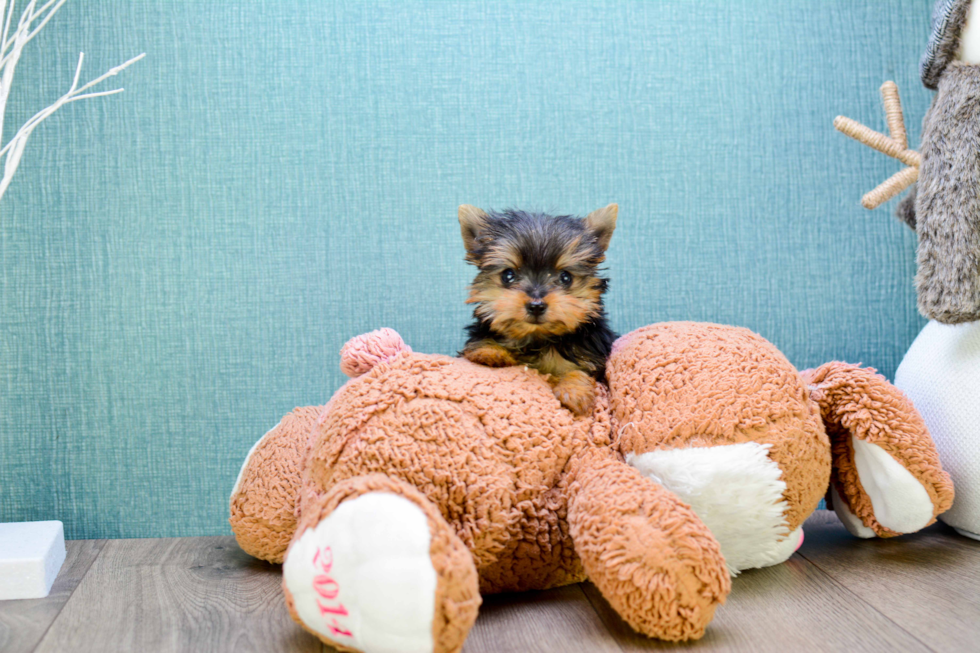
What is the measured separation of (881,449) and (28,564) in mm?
1336

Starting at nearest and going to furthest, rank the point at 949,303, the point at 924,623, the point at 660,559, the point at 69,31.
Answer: the point at 660,559
the point at 924,623
the point at 949,303
the point at 69,31

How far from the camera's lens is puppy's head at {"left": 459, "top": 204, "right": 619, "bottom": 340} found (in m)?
1.05

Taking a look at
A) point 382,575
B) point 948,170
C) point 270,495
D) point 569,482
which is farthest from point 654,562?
point 948,170

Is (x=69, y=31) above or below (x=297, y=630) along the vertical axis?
above

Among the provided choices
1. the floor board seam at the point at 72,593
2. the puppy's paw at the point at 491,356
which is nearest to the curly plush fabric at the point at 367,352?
the puppy's paw at the point at 491,356

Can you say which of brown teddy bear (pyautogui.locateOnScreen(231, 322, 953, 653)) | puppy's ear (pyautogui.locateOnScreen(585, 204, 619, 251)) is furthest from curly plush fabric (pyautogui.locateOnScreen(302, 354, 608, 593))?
puppy's ear (pyautogui.locateOnScreen(585, 204, 619, 251))

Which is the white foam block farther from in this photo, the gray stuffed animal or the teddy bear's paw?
the gray stuffed animal

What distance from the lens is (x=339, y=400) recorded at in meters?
1.09

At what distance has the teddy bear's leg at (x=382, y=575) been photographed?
791 mm

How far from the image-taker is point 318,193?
149cm

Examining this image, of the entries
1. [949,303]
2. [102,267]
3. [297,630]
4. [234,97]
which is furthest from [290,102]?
[949,303]

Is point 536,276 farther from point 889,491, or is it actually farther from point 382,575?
point 889,491

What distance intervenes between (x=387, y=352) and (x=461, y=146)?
55cm

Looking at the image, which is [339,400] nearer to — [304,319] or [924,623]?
[304,319]
